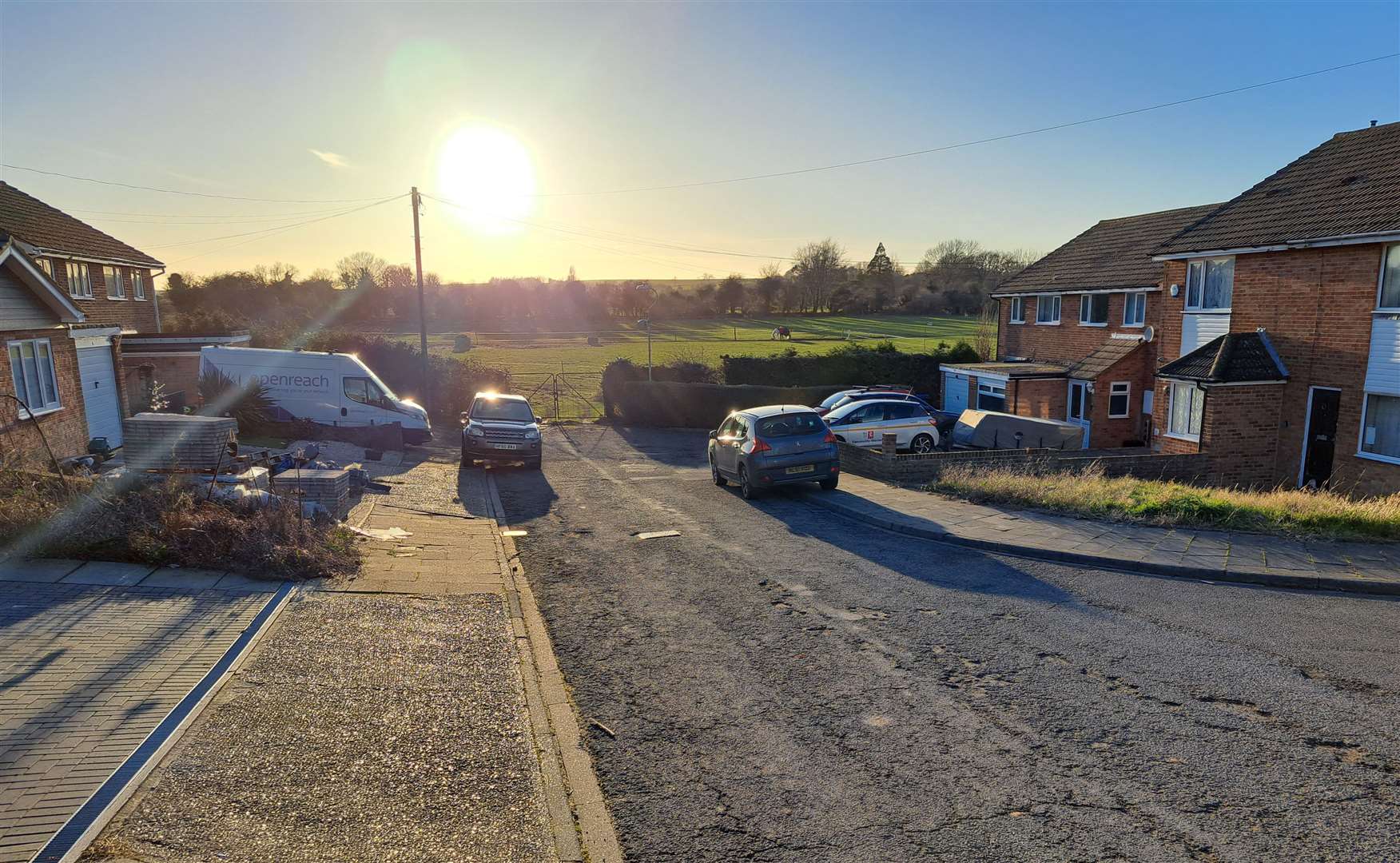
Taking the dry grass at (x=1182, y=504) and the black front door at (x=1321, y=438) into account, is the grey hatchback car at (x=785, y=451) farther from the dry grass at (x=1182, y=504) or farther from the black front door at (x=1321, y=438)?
the black front door at (x=1321, y=438)

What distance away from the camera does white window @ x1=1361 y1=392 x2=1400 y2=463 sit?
15.2 meters

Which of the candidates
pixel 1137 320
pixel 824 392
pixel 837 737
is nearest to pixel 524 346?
pixel 824 392

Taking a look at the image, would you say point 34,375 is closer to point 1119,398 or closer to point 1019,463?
point 1019,463

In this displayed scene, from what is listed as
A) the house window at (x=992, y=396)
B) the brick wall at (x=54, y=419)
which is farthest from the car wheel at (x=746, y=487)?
the house window at (x=992, y=396)

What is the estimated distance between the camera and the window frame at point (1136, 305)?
970 inches

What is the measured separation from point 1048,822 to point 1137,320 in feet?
80.0

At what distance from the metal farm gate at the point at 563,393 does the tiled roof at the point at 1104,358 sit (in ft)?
57.4

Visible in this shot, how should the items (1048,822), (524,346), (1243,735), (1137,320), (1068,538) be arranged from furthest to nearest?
(524,346), (1137,320), (1068,538), (1243,735), (1048,822)

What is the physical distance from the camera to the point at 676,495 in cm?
1583

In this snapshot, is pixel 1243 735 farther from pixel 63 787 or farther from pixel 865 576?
pixel 63 787

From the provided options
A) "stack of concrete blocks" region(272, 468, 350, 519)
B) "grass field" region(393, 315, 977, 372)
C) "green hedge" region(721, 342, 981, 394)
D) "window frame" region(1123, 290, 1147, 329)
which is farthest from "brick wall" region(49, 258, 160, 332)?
"window frame" region(1123, 290, 1147, 329)

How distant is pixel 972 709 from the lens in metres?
5.89

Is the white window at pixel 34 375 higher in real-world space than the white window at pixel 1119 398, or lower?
higher

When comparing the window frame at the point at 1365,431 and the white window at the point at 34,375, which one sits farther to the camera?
the window frame at the point at 1365,431
